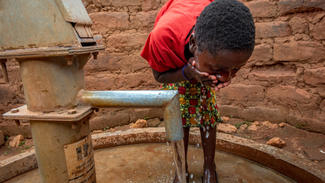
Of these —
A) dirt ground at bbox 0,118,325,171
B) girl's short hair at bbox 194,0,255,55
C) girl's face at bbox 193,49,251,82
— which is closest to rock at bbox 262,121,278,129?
dirt ground at bbox 0,118,325,171

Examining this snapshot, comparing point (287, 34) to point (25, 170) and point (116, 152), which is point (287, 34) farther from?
point (25, 170)

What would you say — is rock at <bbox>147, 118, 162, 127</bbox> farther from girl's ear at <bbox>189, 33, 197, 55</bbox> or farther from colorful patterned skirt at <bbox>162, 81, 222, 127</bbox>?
girl's ear at <bbox>189, 33, 197, 55</bbox>

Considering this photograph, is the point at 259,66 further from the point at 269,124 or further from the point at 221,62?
the point at 221,62

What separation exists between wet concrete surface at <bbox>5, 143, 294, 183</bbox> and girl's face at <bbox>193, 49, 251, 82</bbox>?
3.01ft

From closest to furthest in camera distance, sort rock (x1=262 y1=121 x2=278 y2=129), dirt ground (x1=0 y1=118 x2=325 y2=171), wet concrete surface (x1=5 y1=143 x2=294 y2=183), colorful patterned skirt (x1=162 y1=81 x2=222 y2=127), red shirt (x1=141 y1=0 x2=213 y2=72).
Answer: red shirt (x1=141 y1=0 x2=213 y2=72) → colorful patterned skirt (x1=162 y1=81 x2=222 y2=127) → wet concrete surface (x1=5 y1=143 x2=294 y2=183) → dirt ground (x1=0 y1=118 x2=325 y2=171) → rock (x1=262 y1=121 x2=278 y2=129)

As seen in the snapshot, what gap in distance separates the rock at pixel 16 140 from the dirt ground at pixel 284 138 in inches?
1.1

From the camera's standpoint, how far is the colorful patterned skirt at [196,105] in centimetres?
145

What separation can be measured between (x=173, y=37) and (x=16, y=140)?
6.93 ft

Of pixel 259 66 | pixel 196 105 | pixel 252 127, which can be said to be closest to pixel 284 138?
pixel 252 127

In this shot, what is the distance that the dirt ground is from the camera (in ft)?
6.15

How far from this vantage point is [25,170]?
5.59ft

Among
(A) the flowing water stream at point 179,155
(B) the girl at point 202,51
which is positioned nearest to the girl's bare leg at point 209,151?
(B) the girl at point 202,51

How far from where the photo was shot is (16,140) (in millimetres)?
2348

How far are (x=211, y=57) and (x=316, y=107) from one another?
1739mm
